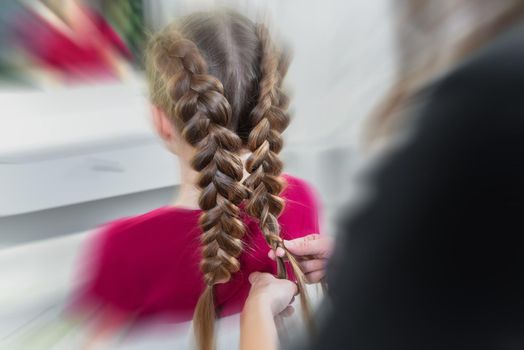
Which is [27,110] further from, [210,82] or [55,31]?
[210,82]

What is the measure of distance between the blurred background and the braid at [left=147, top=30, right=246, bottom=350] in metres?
0.14

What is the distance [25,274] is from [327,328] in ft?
2.31

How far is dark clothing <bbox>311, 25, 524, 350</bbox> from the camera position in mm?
227

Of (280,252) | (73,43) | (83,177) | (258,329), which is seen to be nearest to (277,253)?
(280,252)

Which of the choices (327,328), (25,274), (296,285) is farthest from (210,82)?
(25,274)

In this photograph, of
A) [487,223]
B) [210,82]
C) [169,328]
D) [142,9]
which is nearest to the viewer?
[487,223]

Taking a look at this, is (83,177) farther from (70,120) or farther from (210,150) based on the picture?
(210,150)

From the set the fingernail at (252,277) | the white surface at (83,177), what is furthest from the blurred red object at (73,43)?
the fingernail at (252,277)

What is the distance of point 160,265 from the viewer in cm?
67

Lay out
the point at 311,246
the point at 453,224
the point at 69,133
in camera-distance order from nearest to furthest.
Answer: the point at 453,224 → the point at 311,246 → the point at 69,133

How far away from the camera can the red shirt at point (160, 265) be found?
2.14ft

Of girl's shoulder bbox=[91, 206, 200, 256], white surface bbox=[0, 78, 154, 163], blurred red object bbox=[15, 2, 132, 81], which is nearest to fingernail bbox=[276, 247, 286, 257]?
girl's shoulder bbox=[91, 206, 200, 256]

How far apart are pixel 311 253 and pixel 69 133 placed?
0.40 metres

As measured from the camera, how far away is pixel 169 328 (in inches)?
28.6
